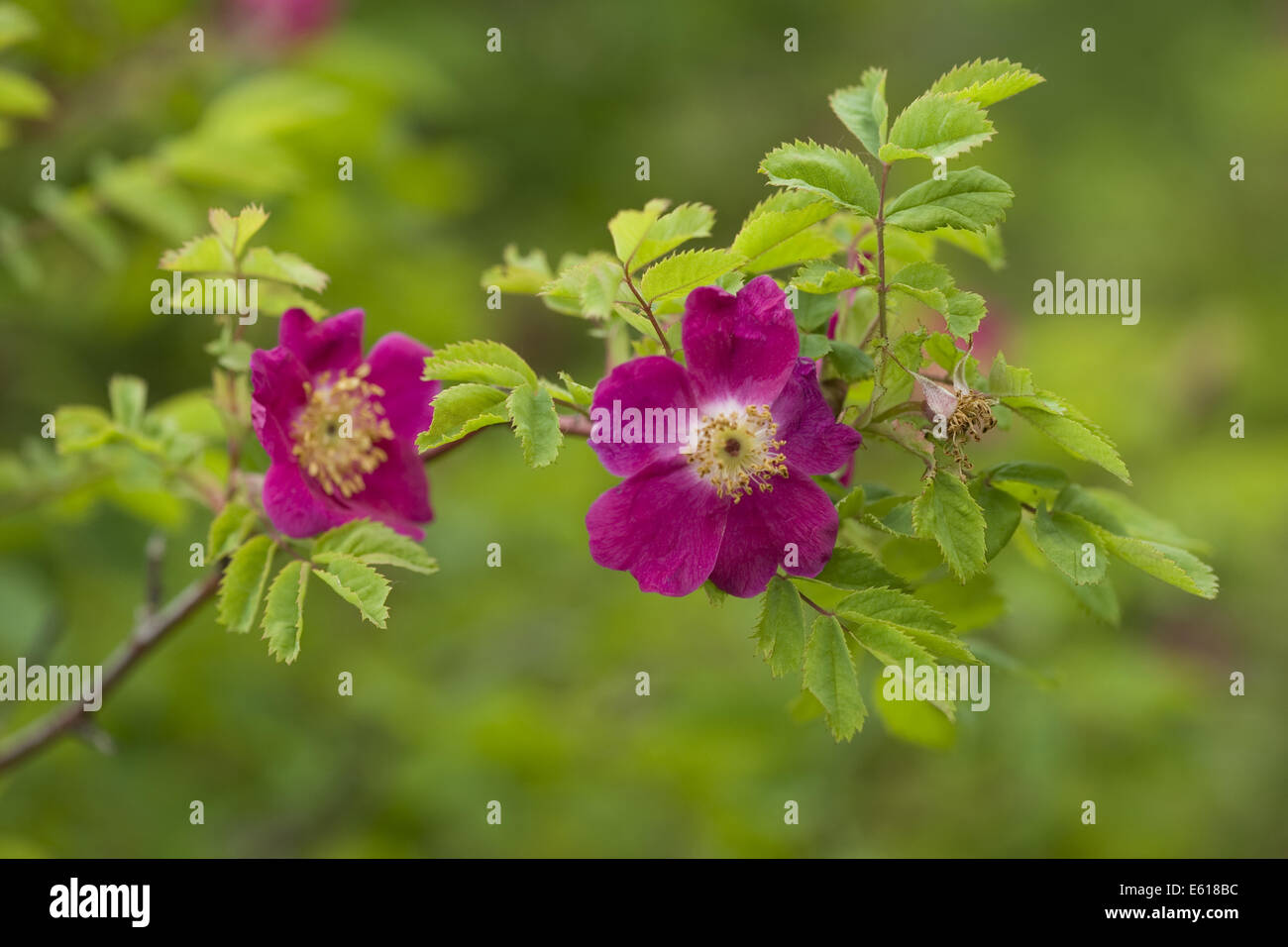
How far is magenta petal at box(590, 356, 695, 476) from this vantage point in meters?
1.44

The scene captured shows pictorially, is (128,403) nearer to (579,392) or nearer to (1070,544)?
(579,392)

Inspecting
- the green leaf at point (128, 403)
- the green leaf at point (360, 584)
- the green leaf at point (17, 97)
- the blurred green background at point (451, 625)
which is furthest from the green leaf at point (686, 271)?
the green leaf at point (17, 97)

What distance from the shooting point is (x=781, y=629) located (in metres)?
1.46

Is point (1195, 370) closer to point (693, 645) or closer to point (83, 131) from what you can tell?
point (693, 645)

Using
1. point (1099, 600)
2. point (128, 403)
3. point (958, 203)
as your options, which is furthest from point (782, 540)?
point (128, 403)

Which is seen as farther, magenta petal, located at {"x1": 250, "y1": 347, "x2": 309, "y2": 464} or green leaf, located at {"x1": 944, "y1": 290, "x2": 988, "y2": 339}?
magenta petal, located at {"x1": 250, "y1": 347, "x2": 309, "y2": 464}

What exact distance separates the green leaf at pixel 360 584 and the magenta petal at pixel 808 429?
0.50m

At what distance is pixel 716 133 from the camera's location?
5.91 m

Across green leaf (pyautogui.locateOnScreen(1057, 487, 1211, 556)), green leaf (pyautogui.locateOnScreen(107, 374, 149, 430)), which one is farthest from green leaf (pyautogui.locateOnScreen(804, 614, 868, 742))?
green leaf (pyautogui.locateOnScreen(107, 374, 149, 430))

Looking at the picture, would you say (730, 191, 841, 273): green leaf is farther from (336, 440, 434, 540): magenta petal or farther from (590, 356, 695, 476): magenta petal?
(336, 440, 434, 540): magenta petal

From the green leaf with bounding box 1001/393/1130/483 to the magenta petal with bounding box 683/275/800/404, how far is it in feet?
0.87

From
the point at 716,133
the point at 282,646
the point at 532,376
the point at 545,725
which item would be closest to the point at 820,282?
the point at 532,376

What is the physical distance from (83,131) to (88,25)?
1.19ft

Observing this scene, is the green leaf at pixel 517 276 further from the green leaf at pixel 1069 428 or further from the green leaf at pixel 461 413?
the green leaf at pixel 1069 428
